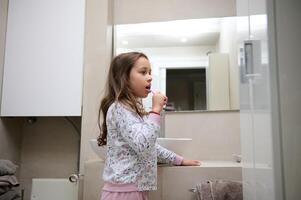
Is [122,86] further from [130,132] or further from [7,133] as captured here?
[7,133]

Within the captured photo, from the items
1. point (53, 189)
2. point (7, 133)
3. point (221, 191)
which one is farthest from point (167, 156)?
point (7, 133)

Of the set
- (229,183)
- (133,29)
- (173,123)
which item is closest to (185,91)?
(173,123)

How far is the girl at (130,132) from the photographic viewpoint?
40.1 inches

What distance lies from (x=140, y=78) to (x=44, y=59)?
3.36 feet

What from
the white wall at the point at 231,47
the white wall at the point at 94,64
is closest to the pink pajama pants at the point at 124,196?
the white wall at the point at 94,64

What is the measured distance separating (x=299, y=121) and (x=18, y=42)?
1.90 metres

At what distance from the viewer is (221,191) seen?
47.0 inches

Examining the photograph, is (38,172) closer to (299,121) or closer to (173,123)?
(173,123)

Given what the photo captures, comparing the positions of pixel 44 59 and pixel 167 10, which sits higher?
pixel 167 10

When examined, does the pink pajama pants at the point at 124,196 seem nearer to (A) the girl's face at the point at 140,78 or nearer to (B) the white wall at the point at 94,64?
(A) the girl's face at the point at 140,78

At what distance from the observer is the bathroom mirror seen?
186cm

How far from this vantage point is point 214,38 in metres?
Result: 1.92

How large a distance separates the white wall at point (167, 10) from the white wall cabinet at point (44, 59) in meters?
0.32

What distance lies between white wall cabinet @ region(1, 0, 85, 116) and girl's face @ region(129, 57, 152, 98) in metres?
0.77
